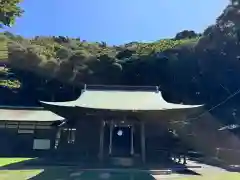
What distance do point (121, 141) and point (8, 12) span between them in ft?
44.7

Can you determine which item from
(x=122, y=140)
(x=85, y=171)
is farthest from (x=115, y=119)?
(x=85, y=171)

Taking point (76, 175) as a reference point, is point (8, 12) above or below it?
above

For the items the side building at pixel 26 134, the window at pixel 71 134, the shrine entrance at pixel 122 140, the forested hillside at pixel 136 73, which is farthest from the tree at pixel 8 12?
the forested hillside at pixel 136 73

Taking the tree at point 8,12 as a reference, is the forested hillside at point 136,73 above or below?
above

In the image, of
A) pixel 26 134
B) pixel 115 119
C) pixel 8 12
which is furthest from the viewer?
pixel 26 134

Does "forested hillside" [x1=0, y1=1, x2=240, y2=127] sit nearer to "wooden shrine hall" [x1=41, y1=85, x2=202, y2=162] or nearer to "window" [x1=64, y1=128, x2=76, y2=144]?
"wooden shrine hall" [x1=41, y1=85, x2=202, y2=162]

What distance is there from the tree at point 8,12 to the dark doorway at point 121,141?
12.4 metres

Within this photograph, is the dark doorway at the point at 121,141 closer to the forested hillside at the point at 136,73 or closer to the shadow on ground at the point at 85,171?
the shadow on ground at the point at 85,171

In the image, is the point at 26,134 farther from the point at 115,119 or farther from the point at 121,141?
the point at 115,119

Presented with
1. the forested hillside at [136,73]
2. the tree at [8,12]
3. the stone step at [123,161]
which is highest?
the forested hillside at [136,73]

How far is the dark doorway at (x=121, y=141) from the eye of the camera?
17870 millimetres

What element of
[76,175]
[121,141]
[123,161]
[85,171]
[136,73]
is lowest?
[76,175]

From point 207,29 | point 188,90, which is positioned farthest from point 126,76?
point 207,29

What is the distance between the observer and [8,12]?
606cm
